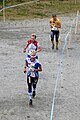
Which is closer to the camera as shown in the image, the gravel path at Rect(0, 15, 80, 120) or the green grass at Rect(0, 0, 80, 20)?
the gravel path at Rect(0, 15, 80, 120)

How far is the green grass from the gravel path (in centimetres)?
1152

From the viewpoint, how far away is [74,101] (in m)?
10.8

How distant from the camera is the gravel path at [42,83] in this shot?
32.2 ft

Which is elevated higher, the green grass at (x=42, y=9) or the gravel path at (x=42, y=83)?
the green grass at (x=42, y=9)

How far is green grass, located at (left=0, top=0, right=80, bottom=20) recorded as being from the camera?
114 ft

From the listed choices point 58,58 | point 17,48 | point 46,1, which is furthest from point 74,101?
point 46,1

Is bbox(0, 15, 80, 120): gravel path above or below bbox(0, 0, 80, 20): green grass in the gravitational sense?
below

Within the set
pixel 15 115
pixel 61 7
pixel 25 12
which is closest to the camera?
pixel 15 115

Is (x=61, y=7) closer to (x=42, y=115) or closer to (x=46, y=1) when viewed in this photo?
(x=46, y=1)

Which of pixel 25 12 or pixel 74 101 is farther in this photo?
pixel 25 12

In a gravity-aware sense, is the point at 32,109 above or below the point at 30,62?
below

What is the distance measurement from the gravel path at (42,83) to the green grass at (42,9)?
11517 millimetres

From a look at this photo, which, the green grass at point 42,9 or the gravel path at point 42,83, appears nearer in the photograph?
the gravel path at point 42,83

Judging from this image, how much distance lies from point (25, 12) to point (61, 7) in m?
5.97
